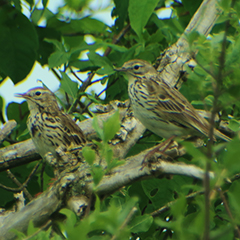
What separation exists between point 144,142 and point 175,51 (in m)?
1.19

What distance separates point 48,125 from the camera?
496 cm

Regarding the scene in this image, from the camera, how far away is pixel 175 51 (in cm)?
481

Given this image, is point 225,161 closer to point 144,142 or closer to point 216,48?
point 216,48

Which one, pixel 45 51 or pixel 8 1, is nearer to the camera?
pixel 8 1

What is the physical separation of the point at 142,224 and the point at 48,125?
2.31m

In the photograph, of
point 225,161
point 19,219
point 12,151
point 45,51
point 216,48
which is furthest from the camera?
point 45,51

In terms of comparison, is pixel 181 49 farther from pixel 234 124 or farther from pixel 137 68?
pixel 234 124

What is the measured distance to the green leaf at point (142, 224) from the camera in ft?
9.87

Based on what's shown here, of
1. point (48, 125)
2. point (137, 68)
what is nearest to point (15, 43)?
point (48, 125)

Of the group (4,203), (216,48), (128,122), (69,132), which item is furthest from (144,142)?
(216,48)

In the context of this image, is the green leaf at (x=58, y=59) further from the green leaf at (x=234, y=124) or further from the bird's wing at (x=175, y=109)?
the green leaf at (x=234, y=124)

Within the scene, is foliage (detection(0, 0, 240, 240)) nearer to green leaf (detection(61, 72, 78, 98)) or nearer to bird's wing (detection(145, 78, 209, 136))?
green leaf (detection(61, 72, 78, 98))

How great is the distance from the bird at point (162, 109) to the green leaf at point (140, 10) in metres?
0.61

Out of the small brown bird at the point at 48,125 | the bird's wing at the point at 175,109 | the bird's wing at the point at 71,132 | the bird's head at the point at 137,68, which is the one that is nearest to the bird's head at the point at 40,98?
the small brown bird at the point at 48,125
